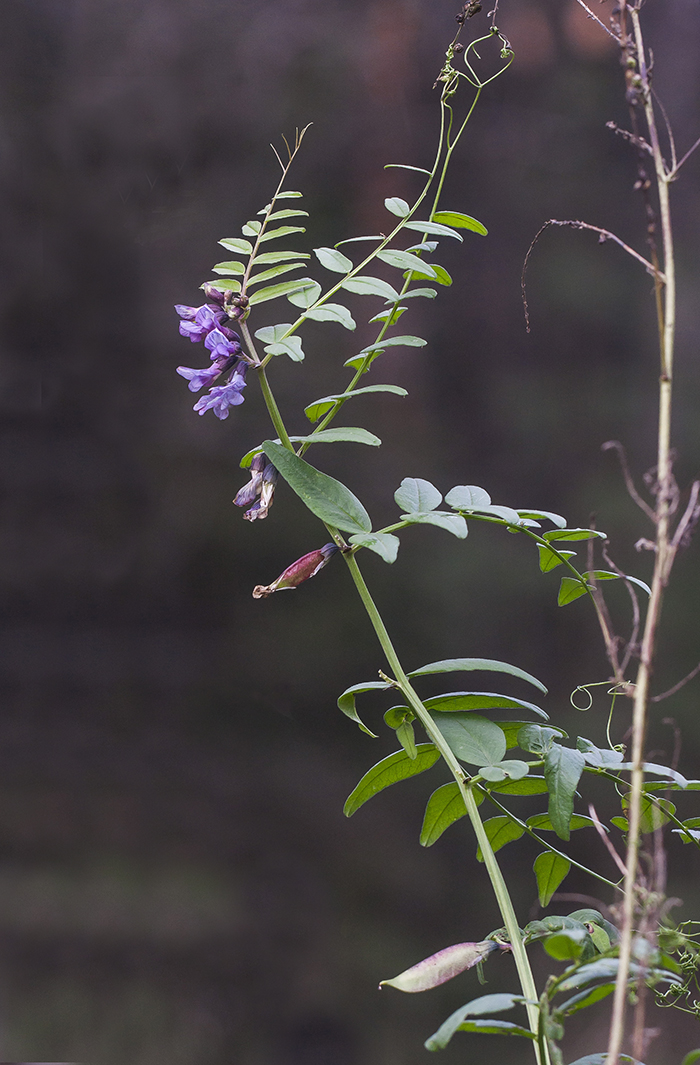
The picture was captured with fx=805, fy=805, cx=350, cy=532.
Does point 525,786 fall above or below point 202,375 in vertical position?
below

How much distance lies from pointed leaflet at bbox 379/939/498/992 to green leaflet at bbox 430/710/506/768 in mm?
61

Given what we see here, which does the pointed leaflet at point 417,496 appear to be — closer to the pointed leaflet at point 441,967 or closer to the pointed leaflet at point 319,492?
the pointed leaflet at point 319,492

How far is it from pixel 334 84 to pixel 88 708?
60 cm

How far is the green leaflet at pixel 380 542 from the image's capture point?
0.91 feet

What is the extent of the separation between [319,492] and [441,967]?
17 centimetres

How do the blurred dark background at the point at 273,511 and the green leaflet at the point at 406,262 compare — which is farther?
the blurred dark background at the point at 273,511

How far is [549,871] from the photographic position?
0.33m

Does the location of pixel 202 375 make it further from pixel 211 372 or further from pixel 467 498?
pixel 467 498

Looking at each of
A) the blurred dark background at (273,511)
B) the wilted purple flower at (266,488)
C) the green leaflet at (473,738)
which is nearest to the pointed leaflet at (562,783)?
the green leaflet at (473,738)

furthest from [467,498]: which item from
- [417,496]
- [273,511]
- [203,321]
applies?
[273,511]

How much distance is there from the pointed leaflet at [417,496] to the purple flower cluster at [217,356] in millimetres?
75

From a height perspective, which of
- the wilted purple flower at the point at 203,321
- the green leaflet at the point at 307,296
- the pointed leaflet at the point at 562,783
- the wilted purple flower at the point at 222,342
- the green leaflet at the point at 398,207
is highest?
the green leaflet at the point at 398,207

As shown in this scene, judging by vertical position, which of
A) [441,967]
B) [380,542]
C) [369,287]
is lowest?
[441,967]

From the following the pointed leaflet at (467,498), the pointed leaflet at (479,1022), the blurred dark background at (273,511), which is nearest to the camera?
the pointed leaflet at (479,1022)
